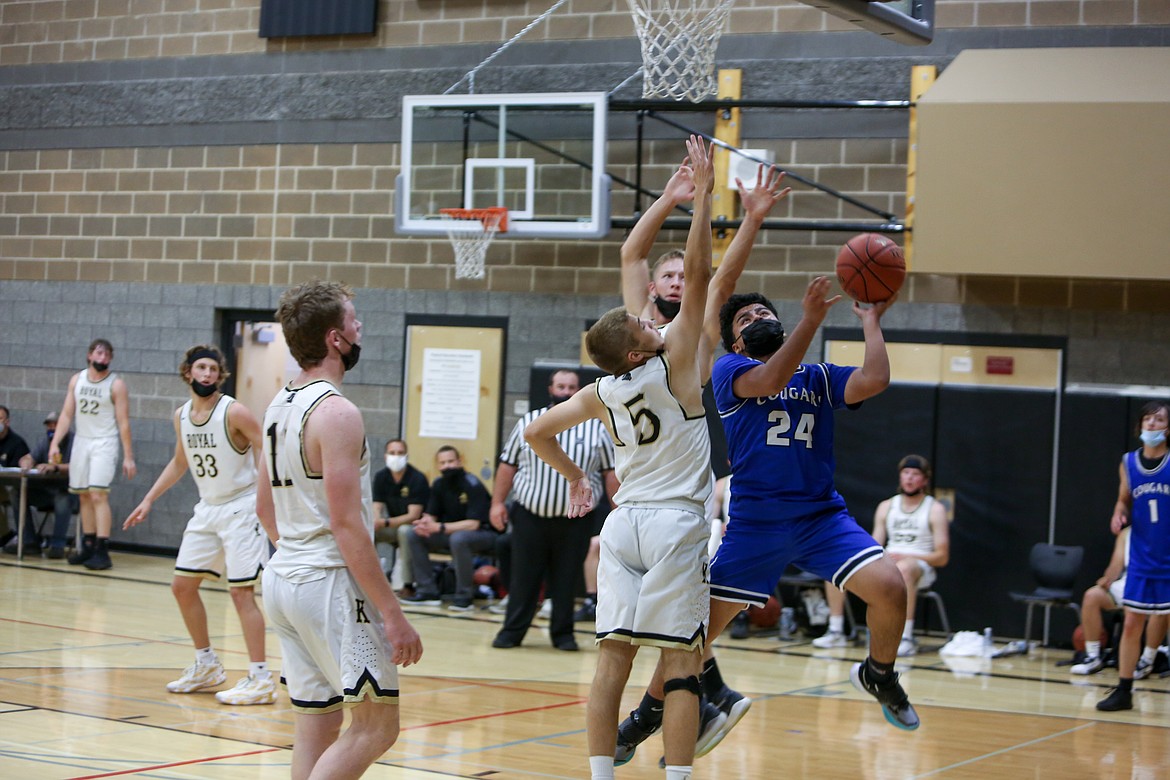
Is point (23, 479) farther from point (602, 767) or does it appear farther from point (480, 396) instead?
point (602, 767)

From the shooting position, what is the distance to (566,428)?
4781 mm

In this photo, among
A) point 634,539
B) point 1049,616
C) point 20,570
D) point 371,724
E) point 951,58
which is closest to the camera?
point 371,724

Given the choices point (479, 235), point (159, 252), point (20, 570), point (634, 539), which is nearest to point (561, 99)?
point (479, 235)

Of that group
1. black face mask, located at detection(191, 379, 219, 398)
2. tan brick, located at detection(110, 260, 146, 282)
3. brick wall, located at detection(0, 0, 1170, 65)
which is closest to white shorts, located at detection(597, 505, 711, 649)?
black face mask, located at detection(191, 379, 219, 398)

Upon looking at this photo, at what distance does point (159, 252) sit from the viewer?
14.0 meters

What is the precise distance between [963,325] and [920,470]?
1.66 metres

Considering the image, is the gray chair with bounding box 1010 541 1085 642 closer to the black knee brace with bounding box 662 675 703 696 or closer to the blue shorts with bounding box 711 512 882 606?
the blue shorts with bounding box 711 512 882 606

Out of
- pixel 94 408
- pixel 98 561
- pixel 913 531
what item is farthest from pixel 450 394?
pixel 913 531

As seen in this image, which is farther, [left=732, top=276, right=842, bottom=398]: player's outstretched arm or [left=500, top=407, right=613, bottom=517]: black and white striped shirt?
[left=500, top=407, right=613, bottom=517]: black and white striped shirt

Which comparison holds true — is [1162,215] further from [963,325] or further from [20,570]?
[20,570]

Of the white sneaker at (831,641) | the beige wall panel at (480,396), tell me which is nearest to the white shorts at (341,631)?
the white sneaker at (831,641)

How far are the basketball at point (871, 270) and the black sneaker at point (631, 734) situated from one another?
1.79m

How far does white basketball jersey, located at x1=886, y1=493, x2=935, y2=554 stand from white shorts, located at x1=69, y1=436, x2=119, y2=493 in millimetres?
7109

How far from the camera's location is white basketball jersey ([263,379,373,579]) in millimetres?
3721
